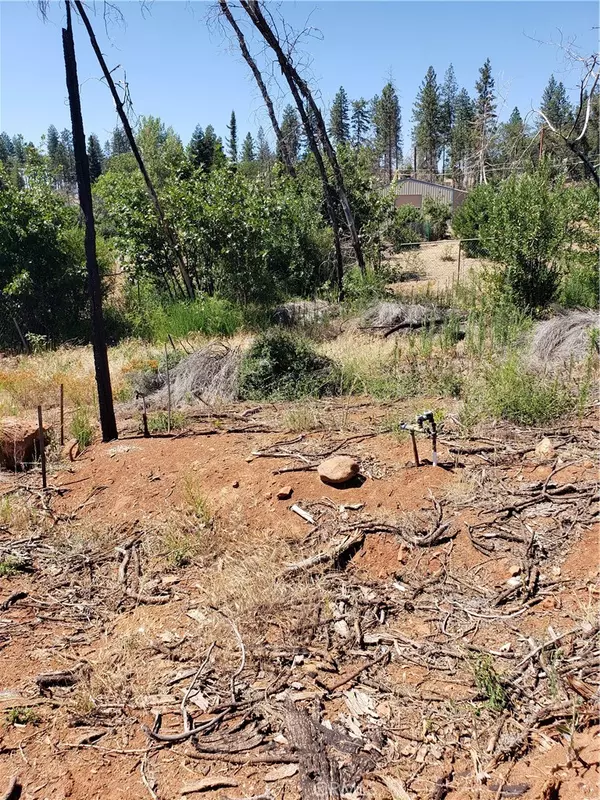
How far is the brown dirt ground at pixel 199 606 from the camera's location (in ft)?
7.41

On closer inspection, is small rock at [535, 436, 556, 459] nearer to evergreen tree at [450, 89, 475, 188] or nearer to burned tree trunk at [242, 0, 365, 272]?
burned tree trunk at [242, 0, 365, 272]

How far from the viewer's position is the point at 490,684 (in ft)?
8.09

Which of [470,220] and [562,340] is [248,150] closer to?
[470,220]

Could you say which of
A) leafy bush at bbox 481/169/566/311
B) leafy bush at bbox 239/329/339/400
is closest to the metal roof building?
leafy bush at bbox 481/169/566/311

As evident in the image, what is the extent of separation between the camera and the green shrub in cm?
489

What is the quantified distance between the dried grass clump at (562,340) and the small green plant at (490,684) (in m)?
4.60

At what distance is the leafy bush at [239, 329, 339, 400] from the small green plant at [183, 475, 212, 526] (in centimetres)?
223

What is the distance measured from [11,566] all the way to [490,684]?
9.91ft

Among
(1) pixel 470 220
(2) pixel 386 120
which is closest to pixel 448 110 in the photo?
(2) pixel 386 120

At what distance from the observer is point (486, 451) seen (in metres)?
4.43

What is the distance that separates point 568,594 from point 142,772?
2107mm

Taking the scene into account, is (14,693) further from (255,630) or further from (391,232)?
(391,232)

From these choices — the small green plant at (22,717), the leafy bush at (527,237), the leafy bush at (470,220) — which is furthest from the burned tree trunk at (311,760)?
the leafy bush at (470,220)

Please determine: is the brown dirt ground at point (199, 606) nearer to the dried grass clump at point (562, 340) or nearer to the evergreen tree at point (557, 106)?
the dried grass clump at point (562, 340)
